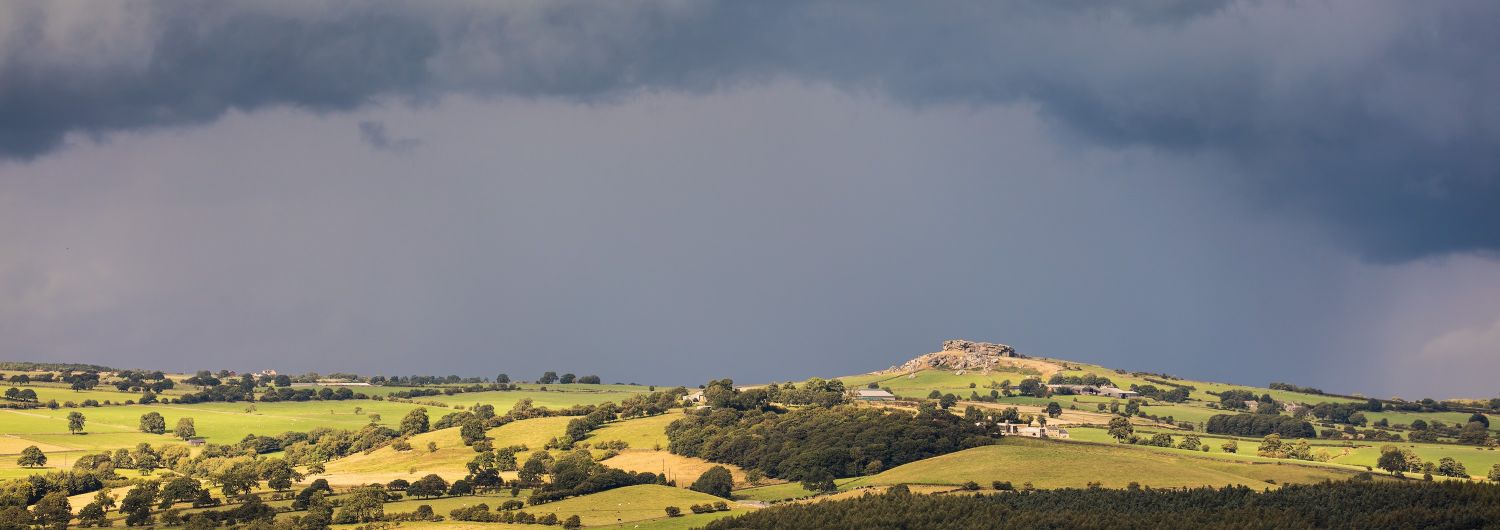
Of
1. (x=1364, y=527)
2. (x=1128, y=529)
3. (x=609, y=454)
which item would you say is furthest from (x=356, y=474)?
(x=1364, y=527)

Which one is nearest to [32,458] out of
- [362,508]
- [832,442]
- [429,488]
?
[429,488]

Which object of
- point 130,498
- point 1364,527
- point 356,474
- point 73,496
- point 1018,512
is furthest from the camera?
point 356,474

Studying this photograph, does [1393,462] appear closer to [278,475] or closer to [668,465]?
[668,465]

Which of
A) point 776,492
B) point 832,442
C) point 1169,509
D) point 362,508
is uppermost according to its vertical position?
point 832,442

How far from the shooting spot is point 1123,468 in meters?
152

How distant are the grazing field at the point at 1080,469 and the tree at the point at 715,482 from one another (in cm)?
1457

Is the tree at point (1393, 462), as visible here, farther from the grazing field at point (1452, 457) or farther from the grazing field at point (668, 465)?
the grazing field at point (668, 465)

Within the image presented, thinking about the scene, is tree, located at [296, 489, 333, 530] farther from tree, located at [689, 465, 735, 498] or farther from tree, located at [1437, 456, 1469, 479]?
tree, located at [1437, 456, 1469, 479]

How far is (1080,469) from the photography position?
5989 inches

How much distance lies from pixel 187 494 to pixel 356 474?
37.9 m

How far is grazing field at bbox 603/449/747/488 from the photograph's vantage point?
17295 cm

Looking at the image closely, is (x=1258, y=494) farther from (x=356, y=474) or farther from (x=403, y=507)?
(x=356, y=474)

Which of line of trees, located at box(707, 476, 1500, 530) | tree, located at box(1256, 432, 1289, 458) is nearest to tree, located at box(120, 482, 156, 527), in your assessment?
line of trees, located at box(707, 476, 1500, 530)

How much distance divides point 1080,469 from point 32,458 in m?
142
